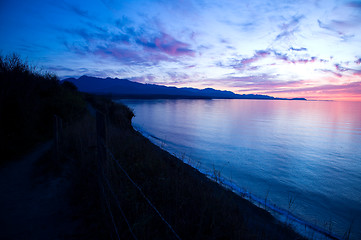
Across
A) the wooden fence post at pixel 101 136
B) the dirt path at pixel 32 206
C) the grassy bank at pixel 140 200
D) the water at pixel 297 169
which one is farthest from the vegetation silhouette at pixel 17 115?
the water at pixel 297 169

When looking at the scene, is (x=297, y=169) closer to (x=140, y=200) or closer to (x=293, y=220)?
(x=293, y=220)

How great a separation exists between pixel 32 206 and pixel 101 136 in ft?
9.84

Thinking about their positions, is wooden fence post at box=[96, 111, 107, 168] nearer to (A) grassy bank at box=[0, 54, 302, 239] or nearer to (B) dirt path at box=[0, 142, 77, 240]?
(A) grassy bank at box=[0, 54, 302, 239]

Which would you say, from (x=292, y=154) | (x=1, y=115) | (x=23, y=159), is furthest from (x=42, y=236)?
(x=292, y=154)

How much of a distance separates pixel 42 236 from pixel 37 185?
2587 mm

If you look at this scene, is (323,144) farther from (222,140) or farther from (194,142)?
(194,142)

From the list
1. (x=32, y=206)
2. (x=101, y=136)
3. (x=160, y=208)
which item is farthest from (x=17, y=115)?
(x=160, y=208)

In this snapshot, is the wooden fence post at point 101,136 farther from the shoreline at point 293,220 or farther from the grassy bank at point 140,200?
the shoreline at point 293,220

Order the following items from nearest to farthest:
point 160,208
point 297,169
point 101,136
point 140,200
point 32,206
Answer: point 101,136 → point 160,208 → point 140,200 → point 32,206 → point 297,169

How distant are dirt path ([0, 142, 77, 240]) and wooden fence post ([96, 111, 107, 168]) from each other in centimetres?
152

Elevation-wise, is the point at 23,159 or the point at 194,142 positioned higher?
the point at 23,159

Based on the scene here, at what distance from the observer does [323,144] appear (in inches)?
645

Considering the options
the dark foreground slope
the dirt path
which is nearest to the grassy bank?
the dark foreground slope

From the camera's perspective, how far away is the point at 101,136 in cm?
362
